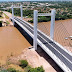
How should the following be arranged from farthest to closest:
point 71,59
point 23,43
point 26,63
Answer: point 23,43 < point 26,63 < point 71,59

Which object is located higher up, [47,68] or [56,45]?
[56,45]

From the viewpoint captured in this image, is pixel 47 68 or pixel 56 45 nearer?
pixel 47 68

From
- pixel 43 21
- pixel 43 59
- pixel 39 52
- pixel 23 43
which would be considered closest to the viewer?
pixel 43 59

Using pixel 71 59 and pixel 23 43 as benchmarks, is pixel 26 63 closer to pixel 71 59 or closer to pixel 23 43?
pixel 71 59

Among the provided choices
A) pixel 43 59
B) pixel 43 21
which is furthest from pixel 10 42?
pixel 43 21

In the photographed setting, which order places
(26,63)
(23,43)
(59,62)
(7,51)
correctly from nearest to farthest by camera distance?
(59,62) → (26,63) → (7,51) → (23,43)

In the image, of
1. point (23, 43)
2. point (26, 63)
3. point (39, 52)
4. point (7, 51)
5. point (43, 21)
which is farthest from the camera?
point (43, 21)

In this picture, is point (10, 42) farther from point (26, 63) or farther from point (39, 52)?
point (26, 63)

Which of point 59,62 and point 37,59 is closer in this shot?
point 59,62

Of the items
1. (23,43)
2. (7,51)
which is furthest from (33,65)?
(23,43)
